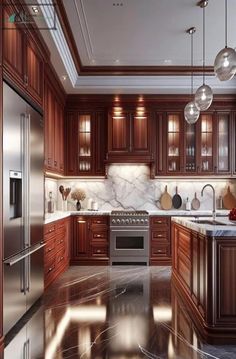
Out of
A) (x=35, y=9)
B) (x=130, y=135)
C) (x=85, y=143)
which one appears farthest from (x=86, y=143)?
(x=35, y=9)

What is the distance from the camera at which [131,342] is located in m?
2.93

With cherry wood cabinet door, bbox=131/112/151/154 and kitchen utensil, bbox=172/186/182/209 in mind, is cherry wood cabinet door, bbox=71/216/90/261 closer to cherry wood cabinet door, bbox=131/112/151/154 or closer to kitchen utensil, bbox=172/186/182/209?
cherry wood cabinet door, bbox=131/112/151/154

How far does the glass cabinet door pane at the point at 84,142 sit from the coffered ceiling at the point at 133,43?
0.62 m

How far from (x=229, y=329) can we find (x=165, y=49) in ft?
12.7

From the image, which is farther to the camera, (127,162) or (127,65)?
(127,162)

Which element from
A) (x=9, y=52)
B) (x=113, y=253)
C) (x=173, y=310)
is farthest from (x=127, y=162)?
(x=9, y=52)

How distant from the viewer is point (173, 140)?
259 inches

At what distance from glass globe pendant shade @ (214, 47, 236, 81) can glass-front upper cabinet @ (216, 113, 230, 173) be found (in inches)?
144

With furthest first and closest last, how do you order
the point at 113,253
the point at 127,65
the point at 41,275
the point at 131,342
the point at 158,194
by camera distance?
the point at 158,194
the point at 113,253
the point at 127,65
the point at 41,275
the point at 131,342

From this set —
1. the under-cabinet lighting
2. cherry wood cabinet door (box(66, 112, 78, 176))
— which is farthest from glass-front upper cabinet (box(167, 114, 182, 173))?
the under-cabinet lighting

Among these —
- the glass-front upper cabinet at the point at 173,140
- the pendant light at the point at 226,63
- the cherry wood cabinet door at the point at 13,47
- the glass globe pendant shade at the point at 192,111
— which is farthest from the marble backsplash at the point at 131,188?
the pendant light at the point at 226,63

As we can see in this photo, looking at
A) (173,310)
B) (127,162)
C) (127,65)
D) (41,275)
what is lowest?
(173,310)

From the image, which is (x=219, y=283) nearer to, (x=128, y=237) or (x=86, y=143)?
(x=128, y=237)

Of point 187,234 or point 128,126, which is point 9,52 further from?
point 128,126
